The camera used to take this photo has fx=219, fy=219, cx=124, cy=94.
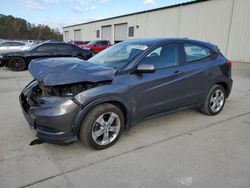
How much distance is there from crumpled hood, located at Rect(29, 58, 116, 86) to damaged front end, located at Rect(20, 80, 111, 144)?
0.30 feet

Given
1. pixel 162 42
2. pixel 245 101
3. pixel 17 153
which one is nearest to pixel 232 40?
pixel 245 101

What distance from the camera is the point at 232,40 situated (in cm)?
1622

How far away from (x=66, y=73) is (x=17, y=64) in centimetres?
903

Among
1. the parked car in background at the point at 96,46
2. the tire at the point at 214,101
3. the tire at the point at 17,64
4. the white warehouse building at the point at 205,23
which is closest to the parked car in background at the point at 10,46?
the tire at the point at 17,64

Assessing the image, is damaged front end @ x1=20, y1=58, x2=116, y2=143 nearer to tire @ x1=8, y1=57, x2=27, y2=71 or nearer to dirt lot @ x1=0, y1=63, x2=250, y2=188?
dirt lot @ x1=0, y1=63, x2=250, y2=188

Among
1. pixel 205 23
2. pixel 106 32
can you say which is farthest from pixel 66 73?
pixel 106 32

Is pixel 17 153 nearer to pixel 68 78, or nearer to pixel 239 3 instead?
Answer: pixel 68 78

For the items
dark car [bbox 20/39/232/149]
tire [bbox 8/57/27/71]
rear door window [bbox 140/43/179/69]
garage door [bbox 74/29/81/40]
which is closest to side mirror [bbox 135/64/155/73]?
dark car [bbox 20/39/232/149]

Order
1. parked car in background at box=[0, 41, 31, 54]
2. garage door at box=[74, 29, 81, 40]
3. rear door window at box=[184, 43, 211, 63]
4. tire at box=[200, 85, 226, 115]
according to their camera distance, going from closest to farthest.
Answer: rear door window at box=[184, 43, 211, 63], tire at box=[200, 85, 226, 115], parked car in background at box=[0, 41, 31, 54], garage door at box=[74, 29, 81, 40]

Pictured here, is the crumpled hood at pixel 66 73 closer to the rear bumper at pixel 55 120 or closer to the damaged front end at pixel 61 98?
the damaged front end at pixel 61 98

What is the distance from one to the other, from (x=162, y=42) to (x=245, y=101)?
11.5 ft

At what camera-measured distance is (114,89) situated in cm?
305

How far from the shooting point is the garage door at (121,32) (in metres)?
28.6

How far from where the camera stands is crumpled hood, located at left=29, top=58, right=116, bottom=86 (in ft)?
9.19
